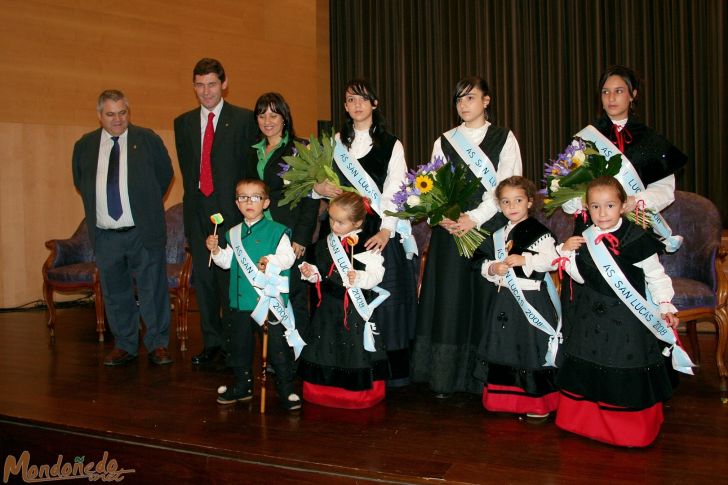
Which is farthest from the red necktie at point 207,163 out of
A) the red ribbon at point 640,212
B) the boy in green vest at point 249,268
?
the red ribbon at point 640,212

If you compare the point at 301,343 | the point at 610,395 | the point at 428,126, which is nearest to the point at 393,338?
the point at 301,343

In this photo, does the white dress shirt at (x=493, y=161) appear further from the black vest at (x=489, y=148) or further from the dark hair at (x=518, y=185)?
the dark hair at (x=518, y=185)

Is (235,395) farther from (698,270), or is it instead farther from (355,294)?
(698,270)

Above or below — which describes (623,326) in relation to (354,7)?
below

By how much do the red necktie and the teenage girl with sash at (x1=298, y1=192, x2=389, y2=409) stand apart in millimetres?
979

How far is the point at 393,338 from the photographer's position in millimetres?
3480

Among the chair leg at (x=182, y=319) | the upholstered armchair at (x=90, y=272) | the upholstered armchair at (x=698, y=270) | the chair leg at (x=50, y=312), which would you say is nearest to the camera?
the upholstered armchair at (x=698, y=270)

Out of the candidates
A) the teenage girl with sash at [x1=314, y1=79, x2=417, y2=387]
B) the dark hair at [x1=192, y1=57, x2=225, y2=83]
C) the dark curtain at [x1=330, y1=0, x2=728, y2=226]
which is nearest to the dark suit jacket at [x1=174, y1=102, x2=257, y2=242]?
the dark hair at [x1=192, y1=57, x2=225, y2=83]

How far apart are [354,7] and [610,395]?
6690mm

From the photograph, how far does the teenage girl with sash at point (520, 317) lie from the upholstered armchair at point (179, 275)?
2.26m

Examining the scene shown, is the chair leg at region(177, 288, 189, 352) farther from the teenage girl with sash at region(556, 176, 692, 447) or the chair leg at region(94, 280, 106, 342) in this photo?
the teenage girl with sash at region(556, 176, 692, 447)

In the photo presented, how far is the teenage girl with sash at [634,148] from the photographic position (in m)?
3.18

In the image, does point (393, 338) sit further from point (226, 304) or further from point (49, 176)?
point (49, 176)

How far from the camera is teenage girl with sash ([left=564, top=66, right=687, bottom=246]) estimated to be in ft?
Answer: 10.4
